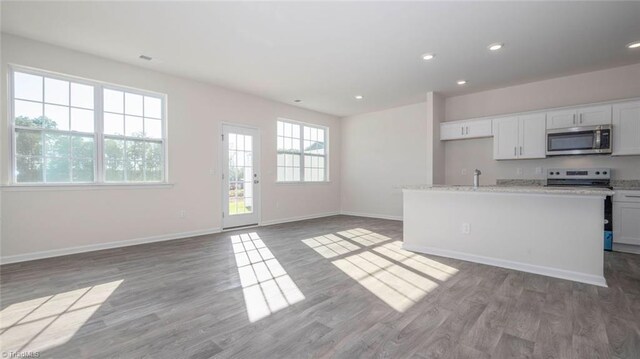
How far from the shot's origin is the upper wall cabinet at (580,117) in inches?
171

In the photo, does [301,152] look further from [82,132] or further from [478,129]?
[82,132]

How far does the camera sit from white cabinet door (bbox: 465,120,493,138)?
536cm

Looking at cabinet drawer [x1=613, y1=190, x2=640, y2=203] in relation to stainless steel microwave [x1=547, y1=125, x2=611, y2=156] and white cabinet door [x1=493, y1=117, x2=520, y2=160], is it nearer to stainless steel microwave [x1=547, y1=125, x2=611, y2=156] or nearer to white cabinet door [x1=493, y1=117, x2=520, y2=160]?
stainless steel microwave [x1=547, y1=125, x2=611, y2=156]

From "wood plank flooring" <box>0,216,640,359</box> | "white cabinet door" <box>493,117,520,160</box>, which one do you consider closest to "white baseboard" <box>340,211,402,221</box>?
"white cabinet door" <box>493,117,520,160</box>

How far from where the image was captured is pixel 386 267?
3439 mm

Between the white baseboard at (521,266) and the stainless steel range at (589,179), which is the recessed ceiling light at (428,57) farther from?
the stainless steel range at (589,179)

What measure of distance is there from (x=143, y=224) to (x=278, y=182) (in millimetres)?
2816

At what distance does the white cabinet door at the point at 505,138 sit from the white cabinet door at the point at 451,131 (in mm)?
587

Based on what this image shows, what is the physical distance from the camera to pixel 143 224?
4.59m

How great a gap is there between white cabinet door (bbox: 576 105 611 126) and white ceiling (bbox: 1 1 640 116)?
655 millimetres

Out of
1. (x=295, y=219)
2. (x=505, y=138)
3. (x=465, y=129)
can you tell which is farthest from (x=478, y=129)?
(x=295, y=219)

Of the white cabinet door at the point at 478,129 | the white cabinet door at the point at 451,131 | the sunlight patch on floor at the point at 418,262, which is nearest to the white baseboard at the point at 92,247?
the sunlight patch on floor at the point at 418,262

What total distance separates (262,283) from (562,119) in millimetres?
5191

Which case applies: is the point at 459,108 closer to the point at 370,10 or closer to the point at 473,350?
the point at 370,10
